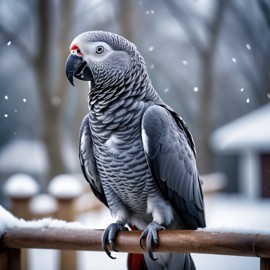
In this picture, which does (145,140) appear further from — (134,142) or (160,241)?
(160,241)

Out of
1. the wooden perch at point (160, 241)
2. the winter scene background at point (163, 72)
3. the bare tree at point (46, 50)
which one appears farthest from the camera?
the bare tree at point (46, 50)

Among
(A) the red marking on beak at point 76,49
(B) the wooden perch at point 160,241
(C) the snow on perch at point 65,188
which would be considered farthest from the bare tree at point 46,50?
(B) the wooden perch at point 160,241

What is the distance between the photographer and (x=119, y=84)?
2.86 ft

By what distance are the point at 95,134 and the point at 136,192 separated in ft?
0.50

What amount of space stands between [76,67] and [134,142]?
19 centimetres

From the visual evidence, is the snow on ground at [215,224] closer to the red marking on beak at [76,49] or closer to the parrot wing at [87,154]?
the parrot wing at [87,154]

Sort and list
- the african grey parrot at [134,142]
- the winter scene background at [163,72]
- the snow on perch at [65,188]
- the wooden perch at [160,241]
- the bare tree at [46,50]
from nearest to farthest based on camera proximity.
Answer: the wooden perch at [160,241] → the african grey parrot at [134,142] → the winter scene background at [163,72] → the bare tree at [46,50] → the snow on perch at [65,188]

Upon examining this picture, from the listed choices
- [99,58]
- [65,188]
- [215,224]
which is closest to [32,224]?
[99,58]

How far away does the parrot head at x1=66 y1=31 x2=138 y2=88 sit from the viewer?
843mm

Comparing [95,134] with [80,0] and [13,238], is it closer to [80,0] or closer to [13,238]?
[13,238]

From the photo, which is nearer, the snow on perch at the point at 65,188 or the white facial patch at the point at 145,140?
the white facial patch at the point at 145,140

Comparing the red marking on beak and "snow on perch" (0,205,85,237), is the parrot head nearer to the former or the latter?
the red marking on beak

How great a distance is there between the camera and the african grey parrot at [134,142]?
2.80ft

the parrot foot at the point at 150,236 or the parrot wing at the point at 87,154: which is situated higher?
the parrot wing at the point at 87,154
